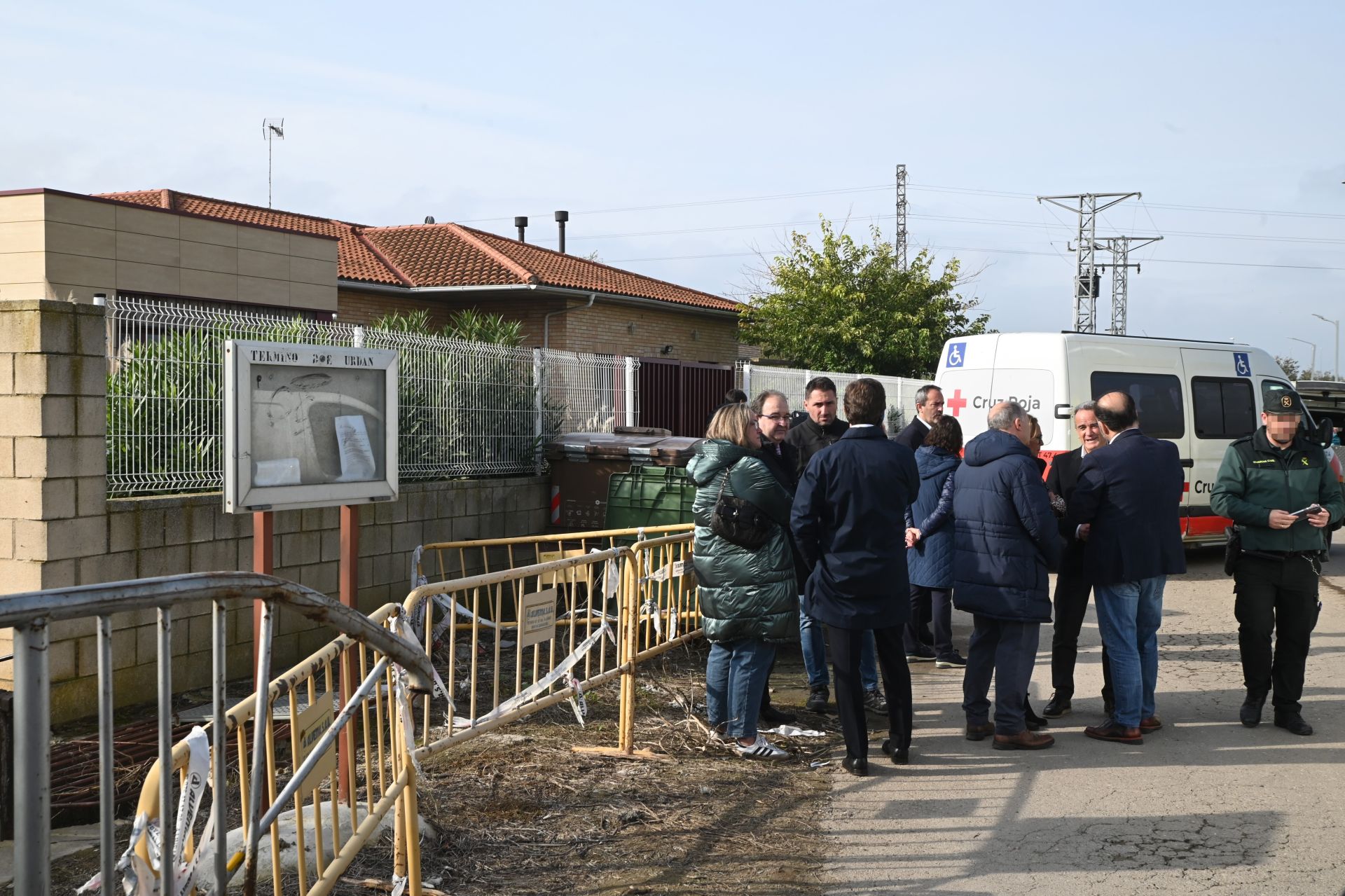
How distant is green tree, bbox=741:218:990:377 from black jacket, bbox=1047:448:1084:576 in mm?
21745

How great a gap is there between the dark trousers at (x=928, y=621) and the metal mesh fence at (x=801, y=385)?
6.34 metres

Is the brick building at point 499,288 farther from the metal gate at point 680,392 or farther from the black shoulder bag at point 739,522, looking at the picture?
the black shoulder bag at point 739,522

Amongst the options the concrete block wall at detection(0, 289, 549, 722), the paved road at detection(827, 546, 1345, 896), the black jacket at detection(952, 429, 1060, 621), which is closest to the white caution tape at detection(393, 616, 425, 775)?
the paved road at detection(827, 546, 1345, 896)

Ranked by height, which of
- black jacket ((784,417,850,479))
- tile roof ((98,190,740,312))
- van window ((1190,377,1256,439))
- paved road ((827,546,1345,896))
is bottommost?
paved road ((827,546,1345,896))

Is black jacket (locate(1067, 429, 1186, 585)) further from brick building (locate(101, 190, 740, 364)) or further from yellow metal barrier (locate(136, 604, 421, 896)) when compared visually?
brick building (locate(101, 190, 740, 364))

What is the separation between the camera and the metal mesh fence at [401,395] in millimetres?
7535

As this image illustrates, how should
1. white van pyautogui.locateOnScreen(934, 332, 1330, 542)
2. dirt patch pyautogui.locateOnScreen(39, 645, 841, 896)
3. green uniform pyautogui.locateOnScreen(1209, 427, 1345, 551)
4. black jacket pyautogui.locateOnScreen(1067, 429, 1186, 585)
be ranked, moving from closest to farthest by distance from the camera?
dirt patch pyautogui.locateOnScreen(39, 645, 841, 896), black jacket pyautogui.locateOnScreen(1067, 429, 1186, 585), green uniform pyautogui.locateOnScreen(1209, 427, 1345, 551), white van pyautogui.locateOnScreen(934, 332, 1330, 542)

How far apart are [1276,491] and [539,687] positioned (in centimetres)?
417

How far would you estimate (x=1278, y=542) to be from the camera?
21.7ft

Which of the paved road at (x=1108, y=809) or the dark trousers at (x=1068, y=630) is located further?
the dark trousers at (x=1068, y=630)

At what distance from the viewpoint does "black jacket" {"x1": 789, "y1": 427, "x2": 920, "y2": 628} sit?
19.3 feet

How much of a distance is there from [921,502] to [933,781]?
8.62ft

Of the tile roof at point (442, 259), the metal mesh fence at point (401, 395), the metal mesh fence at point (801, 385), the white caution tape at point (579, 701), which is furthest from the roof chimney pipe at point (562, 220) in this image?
the white caution tape at point (579, 701)

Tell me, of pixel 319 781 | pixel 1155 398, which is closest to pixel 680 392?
pixel 1155 398
